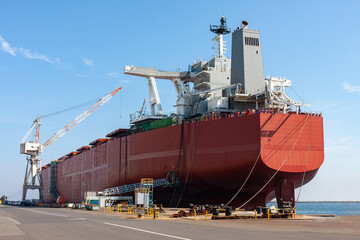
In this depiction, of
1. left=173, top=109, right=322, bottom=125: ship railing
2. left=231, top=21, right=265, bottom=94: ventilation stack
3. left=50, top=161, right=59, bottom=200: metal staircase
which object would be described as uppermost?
left=231, top=21, right=265, bottom=94: ventilation stack

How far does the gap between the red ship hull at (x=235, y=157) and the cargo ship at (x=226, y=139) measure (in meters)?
0.06

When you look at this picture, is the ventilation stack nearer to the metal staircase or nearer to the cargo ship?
the cargo ship

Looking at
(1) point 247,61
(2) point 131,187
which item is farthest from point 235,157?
(2) point 131,187

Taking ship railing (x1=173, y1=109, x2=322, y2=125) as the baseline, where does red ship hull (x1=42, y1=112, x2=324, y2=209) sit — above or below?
below

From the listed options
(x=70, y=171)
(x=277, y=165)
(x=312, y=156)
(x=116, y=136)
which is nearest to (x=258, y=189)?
(x=277, y=165)

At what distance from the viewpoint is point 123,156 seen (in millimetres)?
37500

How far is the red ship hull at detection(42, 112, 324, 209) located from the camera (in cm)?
2383

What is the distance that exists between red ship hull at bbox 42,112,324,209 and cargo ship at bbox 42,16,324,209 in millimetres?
64

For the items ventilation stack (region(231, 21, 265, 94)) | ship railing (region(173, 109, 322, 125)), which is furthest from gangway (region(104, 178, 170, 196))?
ventilation stack (region(231, 21, 265, 94))

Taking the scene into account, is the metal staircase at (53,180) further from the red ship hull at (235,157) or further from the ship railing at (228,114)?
the ship railing at (228,114)

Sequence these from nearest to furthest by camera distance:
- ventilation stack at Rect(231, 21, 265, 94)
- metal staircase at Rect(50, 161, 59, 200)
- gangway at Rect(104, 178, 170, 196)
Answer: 1. ventilation stack at Rect(231, 21, 265, 94)
2. gangway at Rect(104, 178, 170, 196)
3. metal staircase at Rect(50, 161, 59, 200)

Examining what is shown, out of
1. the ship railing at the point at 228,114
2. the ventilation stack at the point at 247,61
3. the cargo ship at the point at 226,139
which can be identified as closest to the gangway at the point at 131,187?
the cargo ship at the point at 226,139

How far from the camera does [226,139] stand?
83.6 feet

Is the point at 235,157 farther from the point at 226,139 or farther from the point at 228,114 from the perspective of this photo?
the point at 228,114
